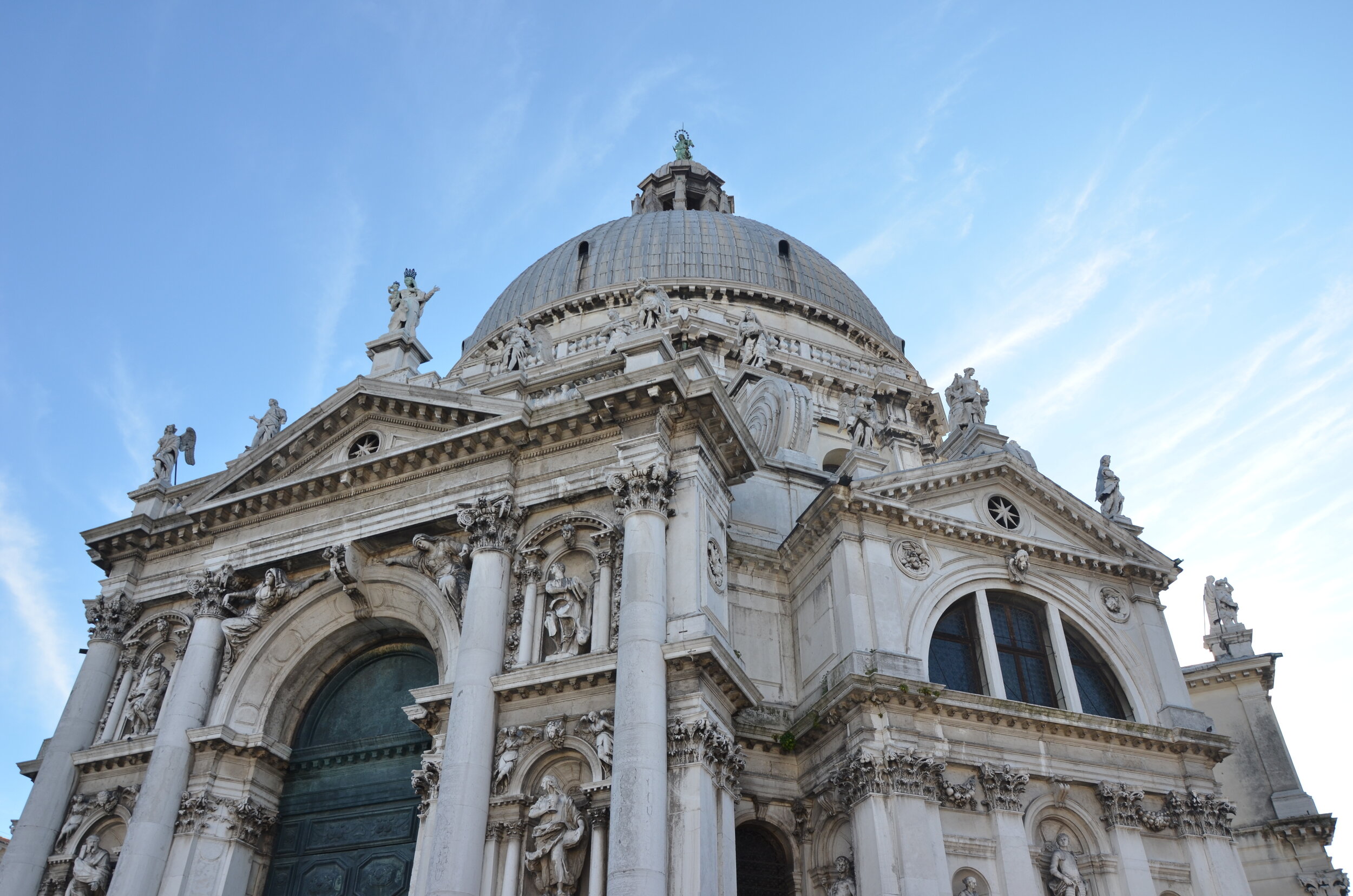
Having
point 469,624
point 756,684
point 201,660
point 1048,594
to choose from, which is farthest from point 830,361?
point 201,660

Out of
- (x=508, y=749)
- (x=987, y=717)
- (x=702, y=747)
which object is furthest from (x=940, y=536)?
(x=508, y=749)

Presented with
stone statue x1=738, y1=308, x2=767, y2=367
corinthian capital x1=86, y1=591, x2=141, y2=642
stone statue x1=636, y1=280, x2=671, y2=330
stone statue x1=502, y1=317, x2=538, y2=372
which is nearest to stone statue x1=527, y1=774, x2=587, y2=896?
stone statue x1=636, y1=280, x2=671, y2=330

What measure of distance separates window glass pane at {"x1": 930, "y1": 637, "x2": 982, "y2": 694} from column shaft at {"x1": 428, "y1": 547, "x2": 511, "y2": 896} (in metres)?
8.24

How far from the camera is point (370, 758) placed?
20016mm

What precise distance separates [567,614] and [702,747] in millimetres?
3590

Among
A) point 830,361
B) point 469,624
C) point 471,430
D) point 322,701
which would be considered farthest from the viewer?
point 830,361

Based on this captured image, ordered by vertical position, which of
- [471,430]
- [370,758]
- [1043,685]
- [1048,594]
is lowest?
[370,758]

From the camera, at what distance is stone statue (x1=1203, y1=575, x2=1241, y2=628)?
28.2 m

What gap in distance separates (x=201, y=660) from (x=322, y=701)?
2510 millimetres

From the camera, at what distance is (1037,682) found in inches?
823

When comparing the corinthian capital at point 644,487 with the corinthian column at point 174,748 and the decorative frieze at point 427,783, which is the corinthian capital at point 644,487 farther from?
the corinthian column at point 174,748

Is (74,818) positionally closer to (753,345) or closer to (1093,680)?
(753,345)

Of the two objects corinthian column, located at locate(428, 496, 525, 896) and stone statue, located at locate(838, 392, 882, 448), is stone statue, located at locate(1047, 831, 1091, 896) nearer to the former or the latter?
stone statue, located at locate(838, 392, 882, 448)

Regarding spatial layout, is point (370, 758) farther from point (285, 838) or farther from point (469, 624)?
point (469, 624)
